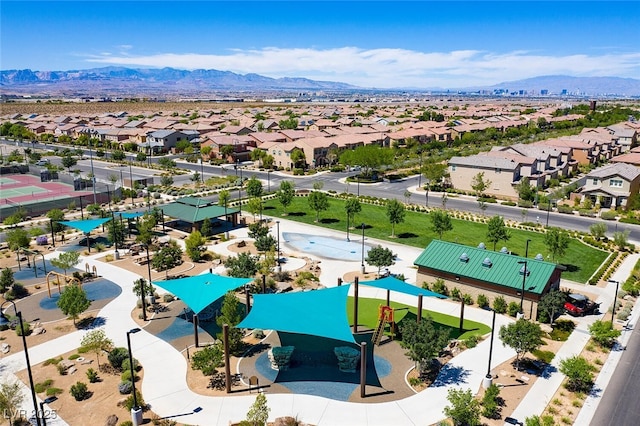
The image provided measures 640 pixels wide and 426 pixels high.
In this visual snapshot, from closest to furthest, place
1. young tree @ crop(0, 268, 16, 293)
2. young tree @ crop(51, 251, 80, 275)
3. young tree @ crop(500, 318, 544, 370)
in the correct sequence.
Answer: young tree @ crop(500, 318, 544, 370)
young tree @ crop(0, 268, 16, 293)
young tree @ crop(51, 251, 80, 275)

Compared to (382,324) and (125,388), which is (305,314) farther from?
(125,388)

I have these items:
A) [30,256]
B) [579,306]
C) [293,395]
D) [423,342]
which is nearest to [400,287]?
[423,342]

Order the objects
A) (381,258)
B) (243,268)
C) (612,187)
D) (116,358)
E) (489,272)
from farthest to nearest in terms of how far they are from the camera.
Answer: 1. (612,187)
2. (381,258)
3. (243,268)
4. (489,272)
5. (116,358)

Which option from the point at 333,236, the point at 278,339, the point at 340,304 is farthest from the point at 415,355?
the point at 333,236

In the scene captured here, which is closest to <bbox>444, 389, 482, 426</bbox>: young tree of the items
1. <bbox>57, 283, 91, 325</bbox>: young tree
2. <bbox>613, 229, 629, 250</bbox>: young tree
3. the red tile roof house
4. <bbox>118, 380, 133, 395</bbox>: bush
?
<bbox>118, 380, 133, 395</bbox>: bush

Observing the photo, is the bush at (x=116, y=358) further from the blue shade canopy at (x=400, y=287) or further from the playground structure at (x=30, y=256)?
the playground structure at (x=30, y=256)

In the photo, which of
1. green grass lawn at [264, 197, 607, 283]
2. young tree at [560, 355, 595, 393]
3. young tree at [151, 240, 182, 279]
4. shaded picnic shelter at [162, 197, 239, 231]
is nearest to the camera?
young tree at [560, 355, 595, 393]

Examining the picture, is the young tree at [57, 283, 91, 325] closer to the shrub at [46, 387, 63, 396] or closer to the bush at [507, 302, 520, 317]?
the shrub at [46, 387, 63, 396]
